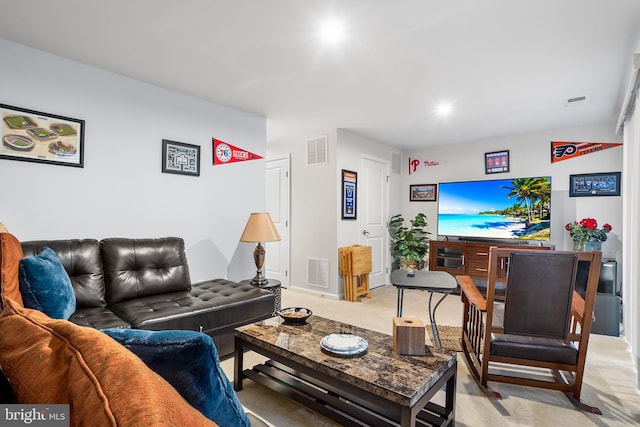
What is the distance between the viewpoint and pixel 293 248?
5.19 m

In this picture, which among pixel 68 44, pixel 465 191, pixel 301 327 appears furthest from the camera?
pixel 465 191

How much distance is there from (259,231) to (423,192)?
3506 mm

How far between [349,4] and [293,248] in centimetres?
376

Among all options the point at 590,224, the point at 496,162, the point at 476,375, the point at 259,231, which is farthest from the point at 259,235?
the point at 590,224

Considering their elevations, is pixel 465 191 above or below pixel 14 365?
above

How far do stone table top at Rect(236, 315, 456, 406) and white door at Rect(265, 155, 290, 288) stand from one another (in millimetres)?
3142

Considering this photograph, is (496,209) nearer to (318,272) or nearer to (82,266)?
(318,272)

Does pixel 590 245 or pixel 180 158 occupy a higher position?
pixel 180 158

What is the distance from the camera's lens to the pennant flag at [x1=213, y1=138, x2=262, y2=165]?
3.62 metres

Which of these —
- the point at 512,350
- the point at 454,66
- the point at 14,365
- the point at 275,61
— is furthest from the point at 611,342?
the point at 14,365

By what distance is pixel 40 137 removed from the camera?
250 cm

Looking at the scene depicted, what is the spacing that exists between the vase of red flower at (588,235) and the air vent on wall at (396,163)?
2.73m

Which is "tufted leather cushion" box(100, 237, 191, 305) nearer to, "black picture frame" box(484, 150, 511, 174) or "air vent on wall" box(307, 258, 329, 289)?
"air vent on wall" box(307, 258, 329, 289)

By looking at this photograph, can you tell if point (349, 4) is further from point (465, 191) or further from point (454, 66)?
point (465, 191)
